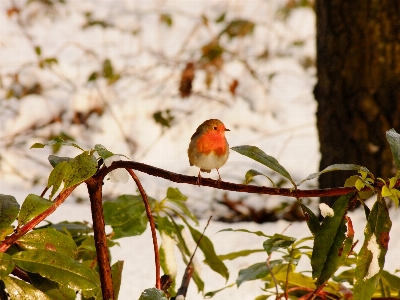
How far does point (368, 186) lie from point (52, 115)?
12.7ft

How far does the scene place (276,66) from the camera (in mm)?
5145

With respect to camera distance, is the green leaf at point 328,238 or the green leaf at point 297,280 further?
the green leaf at point 297,280

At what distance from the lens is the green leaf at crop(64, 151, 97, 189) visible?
657mm

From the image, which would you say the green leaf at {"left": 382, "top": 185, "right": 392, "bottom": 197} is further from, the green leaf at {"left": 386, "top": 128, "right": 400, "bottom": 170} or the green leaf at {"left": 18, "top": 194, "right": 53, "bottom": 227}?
the green leaf at {"left": 18, "top": 194, "right": 53, "bottom": 227}

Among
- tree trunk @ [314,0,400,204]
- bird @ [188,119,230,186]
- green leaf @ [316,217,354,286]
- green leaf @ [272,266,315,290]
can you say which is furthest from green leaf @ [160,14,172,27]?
green leaf @ [316,217,354,286]

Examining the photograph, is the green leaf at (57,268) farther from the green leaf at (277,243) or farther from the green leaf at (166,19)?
the green leaf at (166,19)

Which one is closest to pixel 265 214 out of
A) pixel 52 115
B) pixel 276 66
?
pixel 52 115

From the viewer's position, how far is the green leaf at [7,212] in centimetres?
68

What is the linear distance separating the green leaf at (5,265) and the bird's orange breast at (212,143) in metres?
0.52

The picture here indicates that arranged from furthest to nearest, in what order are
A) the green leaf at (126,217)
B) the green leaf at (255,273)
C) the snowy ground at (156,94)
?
1. the snowy ground at (156,94)
2. the green leaf at (126,217)
3. the green leaf at (255,273)

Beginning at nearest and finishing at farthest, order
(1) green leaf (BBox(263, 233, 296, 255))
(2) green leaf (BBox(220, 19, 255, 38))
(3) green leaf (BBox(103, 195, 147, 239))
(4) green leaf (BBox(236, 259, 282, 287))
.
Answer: (1) green leaf (BBox(263, 233, 296, 255))
(4) green leaf (BBox(236, 259, 282, 287))
(3) green leaf (BBox(103, 195, 147, 239))
(2) green leaf (BBox(220, 19, 255, 38))

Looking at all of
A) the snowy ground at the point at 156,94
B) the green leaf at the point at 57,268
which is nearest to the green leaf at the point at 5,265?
the green leaf at the point at 57,268

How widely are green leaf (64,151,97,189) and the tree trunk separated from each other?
166 centimetres

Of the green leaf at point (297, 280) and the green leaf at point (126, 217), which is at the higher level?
the green leaf at point (126, 217)
